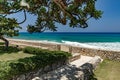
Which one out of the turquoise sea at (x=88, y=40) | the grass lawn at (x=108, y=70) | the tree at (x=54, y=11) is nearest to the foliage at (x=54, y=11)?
the tree at (x=54, y=11)

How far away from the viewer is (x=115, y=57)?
77.2ft

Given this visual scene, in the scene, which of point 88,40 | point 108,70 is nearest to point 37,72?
point 108,70

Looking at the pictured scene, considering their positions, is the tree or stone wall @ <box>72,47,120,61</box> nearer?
the tree

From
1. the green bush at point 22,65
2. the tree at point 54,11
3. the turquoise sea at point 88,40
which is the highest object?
the tree at point 54,11

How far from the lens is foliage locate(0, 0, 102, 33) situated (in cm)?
1136

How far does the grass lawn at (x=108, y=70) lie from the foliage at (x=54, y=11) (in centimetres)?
588

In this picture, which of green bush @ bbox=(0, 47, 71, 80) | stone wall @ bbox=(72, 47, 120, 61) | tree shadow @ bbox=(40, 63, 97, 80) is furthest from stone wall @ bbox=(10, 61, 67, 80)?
stone wall @ bbox=(72, 47, 120, 61)

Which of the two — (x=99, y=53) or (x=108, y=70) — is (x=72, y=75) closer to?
(x=108, y=70)

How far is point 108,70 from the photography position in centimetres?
1978

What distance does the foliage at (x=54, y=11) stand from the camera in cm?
1136

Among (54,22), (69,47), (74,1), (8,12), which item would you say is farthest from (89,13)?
(69,47)

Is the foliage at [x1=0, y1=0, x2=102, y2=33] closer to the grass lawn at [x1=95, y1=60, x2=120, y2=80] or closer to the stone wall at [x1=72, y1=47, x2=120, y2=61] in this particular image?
the grass lawn at [x1=95, y1=60, x2=120, y2=80]

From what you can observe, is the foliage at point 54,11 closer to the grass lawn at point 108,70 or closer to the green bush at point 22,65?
the green bush at point 22,65

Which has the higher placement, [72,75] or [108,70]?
[72,75]
